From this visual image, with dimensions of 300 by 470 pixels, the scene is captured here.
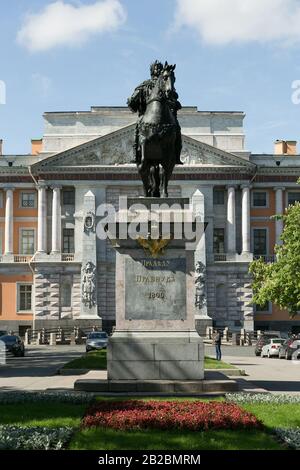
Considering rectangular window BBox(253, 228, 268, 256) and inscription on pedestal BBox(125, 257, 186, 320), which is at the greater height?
rectangular window BBox(253, 228, 268, 256)

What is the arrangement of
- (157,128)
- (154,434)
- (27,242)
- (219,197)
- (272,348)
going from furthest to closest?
(27,242)
(219,197)
(272,348)
(157,128)
(154,434)

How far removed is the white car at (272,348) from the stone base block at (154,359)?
3105cm

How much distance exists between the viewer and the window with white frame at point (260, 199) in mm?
77562

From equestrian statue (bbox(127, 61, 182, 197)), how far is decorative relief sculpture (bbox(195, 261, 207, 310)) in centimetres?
5207

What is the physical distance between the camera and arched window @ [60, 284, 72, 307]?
7325cm

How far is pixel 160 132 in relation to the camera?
18.6 metres

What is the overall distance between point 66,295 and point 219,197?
56.7ft

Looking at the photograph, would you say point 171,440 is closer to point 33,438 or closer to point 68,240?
point 33,438

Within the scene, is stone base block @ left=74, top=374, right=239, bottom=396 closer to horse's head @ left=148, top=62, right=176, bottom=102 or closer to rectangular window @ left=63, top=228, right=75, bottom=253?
horse's head @ left=148, top=62, right=176, bottom=102

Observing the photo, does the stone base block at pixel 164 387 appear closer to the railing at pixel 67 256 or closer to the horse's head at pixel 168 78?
the horse's head at pixel 168 78

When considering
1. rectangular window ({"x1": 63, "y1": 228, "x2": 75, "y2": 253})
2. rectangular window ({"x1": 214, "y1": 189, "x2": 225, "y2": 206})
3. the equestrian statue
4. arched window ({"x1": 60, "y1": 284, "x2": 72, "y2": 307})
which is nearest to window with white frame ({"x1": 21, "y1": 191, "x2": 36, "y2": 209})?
rectangular window ({"x1": 63, "y1": 228, "x2": 75, "y2": 253})

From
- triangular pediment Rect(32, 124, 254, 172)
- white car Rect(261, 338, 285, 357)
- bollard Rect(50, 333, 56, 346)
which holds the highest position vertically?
triangular pediment Rect(32, 124, 254, 172)

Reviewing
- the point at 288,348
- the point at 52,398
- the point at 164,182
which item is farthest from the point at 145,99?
the point at 288,348
